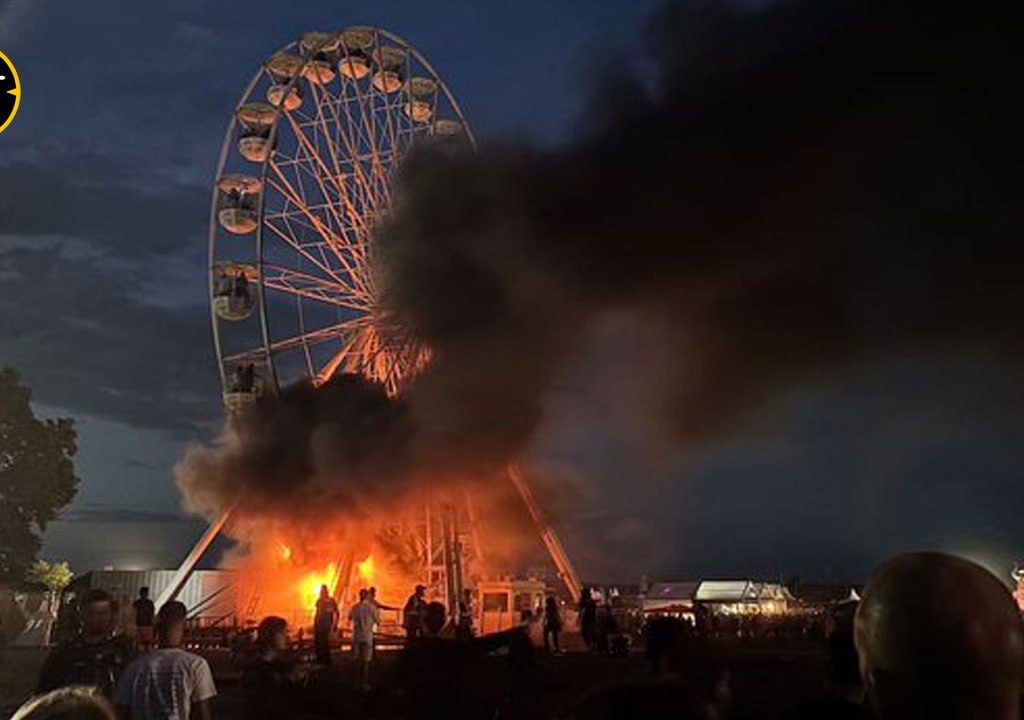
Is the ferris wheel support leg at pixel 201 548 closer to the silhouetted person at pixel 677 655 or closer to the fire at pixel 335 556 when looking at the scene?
the fire at pixel 335 556

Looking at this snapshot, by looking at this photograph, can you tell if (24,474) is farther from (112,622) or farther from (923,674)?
(923,674)

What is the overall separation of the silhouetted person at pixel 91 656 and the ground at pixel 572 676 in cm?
512

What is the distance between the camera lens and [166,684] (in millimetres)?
4934

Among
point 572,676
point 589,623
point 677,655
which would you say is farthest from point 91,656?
point 589,623

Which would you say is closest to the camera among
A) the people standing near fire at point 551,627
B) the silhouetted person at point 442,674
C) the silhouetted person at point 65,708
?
the silhouetted person at point 65,708

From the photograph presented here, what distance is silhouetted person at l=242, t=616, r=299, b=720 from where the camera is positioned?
518cm

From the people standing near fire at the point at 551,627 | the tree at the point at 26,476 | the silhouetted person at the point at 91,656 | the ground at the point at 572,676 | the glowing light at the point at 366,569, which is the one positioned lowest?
the ground at the point at 572,676

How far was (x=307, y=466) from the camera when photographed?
101 feet

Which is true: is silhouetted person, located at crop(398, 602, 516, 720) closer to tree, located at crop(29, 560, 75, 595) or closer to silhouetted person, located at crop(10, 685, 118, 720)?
silhouetted person, located at crop(10, 685, 118, 720)

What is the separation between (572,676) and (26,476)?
25.2m

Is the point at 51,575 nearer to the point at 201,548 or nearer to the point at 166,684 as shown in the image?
the point at 201,548

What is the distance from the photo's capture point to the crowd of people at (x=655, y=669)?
5.76ft

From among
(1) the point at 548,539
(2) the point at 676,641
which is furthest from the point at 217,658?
(2) the point at 676,641

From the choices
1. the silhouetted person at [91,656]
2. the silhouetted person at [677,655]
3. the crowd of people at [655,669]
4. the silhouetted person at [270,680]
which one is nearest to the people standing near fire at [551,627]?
the crowd of people at [655,669]
